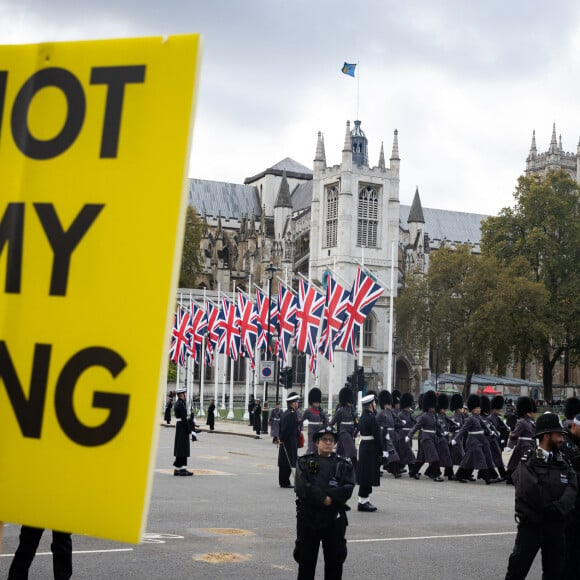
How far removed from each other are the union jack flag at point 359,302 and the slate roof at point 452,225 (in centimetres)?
6988

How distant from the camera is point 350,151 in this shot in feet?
250

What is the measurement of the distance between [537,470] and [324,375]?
67.0 meters

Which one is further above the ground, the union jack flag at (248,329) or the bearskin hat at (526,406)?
the union jack flag at (248,329)

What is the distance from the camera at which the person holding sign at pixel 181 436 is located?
19.1 meters

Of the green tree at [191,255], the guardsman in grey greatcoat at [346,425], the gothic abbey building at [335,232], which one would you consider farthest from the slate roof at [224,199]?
the guardsman in grey greatcoat at [346,425]

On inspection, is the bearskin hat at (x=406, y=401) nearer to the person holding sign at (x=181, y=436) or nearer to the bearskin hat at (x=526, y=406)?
the bearskin hat at (x=526, y=406)

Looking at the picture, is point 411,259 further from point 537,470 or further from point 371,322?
point 537,470

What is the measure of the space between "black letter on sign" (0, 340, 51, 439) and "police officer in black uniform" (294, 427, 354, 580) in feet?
16.7

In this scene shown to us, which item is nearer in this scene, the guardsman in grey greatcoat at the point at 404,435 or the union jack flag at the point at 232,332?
the guardsman in grey greatcoat at the point at 404,435

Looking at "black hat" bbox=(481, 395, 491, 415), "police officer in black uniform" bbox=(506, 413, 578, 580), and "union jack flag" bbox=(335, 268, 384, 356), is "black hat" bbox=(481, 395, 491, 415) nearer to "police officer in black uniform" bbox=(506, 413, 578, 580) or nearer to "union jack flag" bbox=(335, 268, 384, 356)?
"union jack flag" bbox=(335, 268, 384, 356)

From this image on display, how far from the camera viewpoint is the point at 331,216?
3051 inches

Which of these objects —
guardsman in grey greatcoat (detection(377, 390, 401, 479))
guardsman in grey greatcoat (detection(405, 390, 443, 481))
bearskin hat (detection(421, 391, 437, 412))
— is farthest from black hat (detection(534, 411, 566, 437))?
bearskin hat (detection(421, 391, 437, 412))

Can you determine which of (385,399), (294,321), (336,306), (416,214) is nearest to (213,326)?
(294,321)

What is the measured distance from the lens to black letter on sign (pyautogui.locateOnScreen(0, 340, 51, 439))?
2535mm
